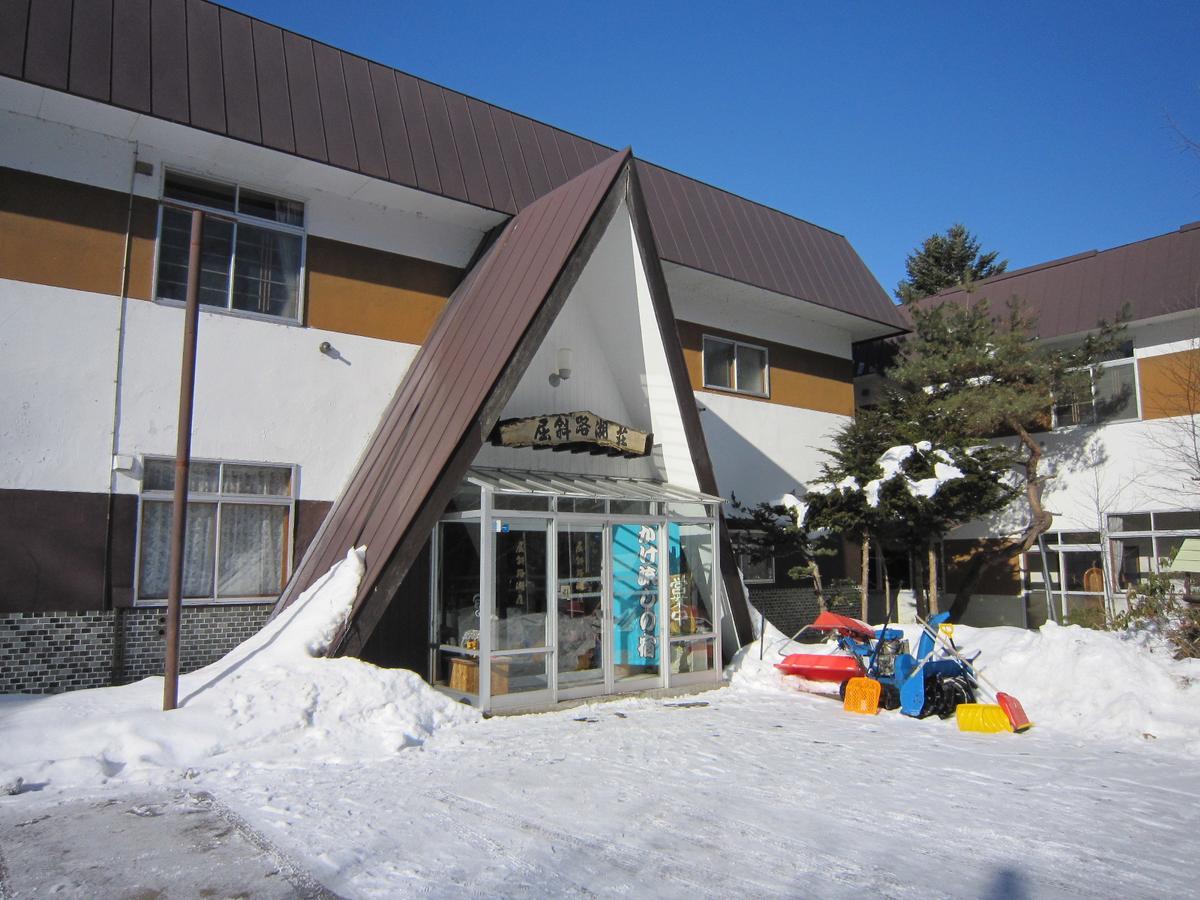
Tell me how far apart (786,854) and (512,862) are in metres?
1.50

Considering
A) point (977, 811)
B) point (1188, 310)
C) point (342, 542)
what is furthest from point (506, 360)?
point (1188, 310)

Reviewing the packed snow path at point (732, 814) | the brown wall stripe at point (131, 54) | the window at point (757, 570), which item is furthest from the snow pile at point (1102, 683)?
the brown wall stripe at point (131, 54)

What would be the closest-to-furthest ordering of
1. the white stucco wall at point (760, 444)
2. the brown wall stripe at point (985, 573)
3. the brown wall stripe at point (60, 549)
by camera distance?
the brown wall stripe at point (60, 549) < the white stucco wall at point (760, 444) < the brown wall stripe at point (985, 573)

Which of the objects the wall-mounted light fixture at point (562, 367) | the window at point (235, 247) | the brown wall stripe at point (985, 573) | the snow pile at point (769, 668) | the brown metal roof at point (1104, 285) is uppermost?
the brown metal roof at point (1104, 285)

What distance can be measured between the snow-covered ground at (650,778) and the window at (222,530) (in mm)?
1507

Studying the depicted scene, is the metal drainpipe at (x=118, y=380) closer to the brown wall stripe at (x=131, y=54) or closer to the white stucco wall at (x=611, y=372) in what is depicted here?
the brown wall stripe at (x=131, y=54)

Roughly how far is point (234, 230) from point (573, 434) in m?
4.68

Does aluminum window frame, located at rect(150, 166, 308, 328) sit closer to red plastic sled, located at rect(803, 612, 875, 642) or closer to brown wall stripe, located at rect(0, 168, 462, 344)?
brown wall stripe, located at rect(0, 168, 462, 344)

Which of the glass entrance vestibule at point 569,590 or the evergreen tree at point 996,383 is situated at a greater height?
the evergreen tree at point 996,383

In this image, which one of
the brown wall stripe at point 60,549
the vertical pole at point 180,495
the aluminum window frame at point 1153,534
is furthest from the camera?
the aluminum window frame at point 1153,534

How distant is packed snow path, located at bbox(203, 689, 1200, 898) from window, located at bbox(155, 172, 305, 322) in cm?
576

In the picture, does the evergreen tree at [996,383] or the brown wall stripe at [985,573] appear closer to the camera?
the evergreen tree at [996,383]

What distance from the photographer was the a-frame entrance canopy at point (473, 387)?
8852mm

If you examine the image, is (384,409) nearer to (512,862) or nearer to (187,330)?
(187,330)
